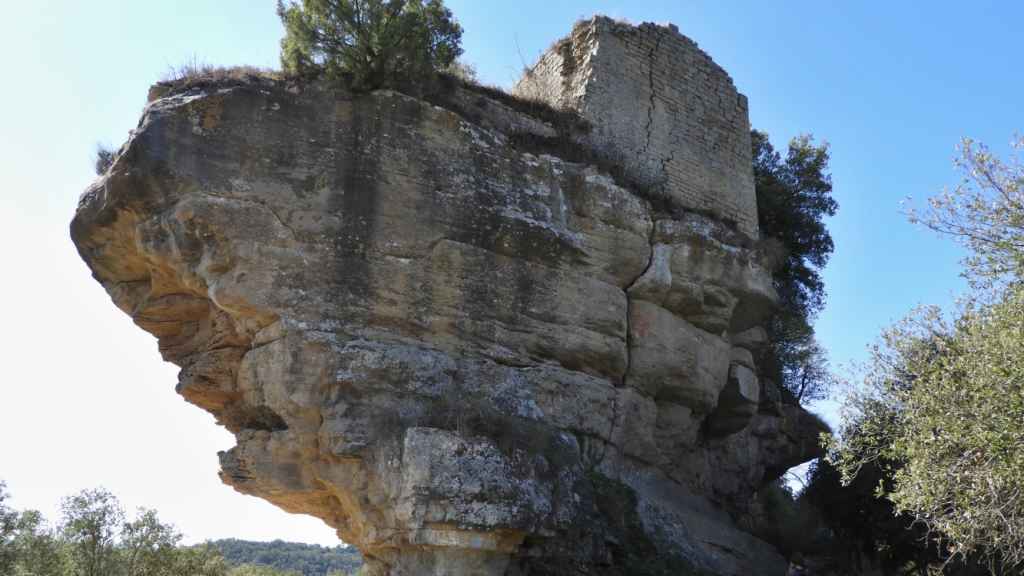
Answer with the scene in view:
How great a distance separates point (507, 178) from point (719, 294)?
3.37m

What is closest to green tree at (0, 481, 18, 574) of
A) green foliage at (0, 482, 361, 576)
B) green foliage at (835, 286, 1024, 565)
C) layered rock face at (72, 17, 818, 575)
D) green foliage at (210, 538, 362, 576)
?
green foliage at (0, 482, 361, 576)

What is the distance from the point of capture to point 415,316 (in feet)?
33.6

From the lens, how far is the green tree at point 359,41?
1122 cm

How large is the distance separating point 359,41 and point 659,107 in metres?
4.63

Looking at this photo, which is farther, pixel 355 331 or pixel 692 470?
pixel 692 470

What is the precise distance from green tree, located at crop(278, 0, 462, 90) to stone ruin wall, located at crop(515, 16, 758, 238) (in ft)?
8.76

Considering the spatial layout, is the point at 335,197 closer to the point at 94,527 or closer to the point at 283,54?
Answer: the point at 283,54

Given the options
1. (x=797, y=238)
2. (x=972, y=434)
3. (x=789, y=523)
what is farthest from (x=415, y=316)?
→ (x=797, y=238)

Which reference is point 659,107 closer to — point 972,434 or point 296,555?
point 972,434

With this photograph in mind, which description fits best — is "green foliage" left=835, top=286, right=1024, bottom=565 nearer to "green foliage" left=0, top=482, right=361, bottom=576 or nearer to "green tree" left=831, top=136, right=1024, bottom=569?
"green tree" left=831, top=136, right=1024, bottom=569

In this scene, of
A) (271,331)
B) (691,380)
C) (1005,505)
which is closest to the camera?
(1005,505)

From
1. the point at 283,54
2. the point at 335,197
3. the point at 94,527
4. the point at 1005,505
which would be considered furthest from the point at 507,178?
the point at 94,527

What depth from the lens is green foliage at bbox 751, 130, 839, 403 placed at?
18.1 m

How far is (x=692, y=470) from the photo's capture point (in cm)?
1347
